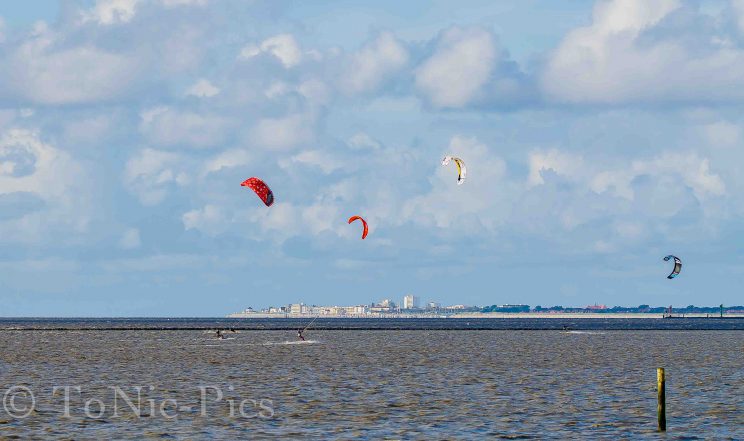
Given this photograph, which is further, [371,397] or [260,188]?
[260,188]

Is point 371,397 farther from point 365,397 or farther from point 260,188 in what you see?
point 260,188

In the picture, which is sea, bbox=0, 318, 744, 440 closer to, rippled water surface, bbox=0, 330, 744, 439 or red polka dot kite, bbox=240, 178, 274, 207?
rippled water surface, bbox=0, 330, 744, 439

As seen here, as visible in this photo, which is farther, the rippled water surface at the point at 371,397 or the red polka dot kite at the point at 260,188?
the red polka dot kite at the point at 260,188

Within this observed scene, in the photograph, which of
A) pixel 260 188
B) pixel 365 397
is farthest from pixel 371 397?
pixel 260 188

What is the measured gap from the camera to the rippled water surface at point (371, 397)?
4506cm

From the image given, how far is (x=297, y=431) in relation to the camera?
4466 centimetres

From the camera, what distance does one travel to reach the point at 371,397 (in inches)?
2299

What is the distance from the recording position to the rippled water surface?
45062 mm

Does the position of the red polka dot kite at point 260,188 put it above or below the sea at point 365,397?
above

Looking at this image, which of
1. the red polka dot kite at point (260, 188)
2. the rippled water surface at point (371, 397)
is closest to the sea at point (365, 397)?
the rippled water surface at point (371, 397)

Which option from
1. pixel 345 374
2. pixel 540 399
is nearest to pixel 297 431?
pixel 540 399

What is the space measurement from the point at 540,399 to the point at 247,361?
122 feet

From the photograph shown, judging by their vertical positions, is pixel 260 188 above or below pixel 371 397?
above

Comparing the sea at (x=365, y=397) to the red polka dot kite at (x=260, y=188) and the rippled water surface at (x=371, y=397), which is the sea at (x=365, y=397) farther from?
the red polka dot kite at (x=260, y=188)
